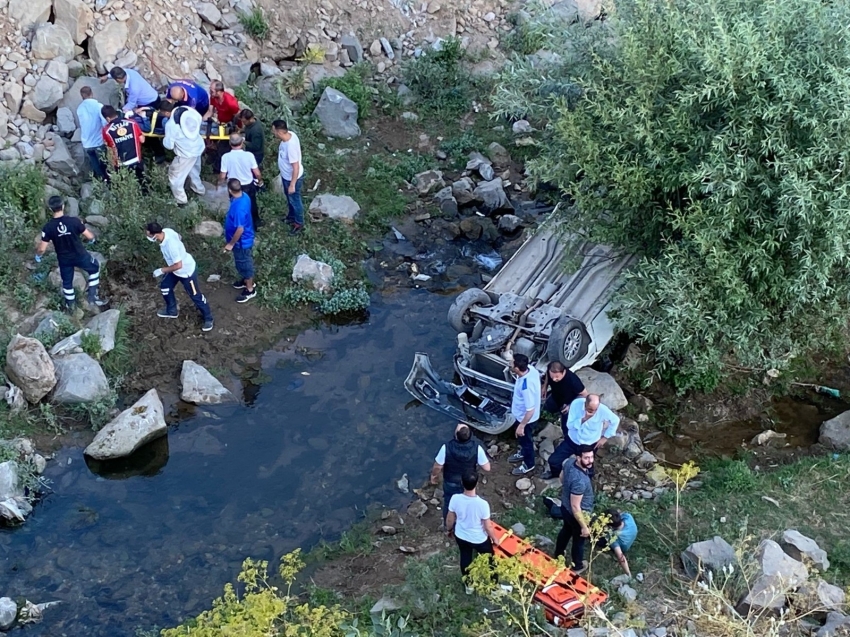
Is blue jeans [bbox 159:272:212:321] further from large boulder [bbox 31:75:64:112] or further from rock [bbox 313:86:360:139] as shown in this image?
rock [bbox 313:86:360:139]

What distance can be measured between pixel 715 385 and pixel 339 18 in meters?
10.1

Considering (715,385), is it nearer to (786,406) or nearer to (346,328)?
(786,406)

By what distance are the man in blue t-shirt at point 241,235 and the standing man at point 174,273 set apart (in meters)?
0.57

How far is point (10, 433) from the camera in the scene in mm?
9789

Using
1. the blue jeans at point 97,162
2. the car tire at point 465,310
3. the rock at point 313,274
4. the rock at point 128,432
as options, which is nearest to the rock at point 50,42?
the blue jeans at point 97,162

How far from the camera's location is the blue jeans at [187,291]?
36.0 feet

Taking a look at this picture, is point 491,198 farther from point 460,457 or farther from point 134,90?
point 460,457

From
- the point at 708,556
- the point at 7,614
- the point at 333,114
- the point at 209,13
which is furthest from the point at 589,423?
the point at 209,13

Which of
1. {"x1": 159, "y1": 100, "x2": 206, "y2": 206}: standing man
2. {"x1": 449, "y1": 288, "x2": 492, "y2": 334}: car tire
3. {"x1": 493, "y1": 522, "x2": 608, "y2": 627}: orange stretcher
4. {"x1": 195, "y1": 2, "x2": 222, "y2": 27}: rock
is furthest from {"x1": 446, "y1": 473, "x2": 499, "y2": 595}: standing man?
{"x1": 195, "y1": 2, "x2": 222, "y2": 27}: rock

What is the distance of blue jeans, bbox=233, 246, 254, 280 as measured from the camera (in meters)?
11.5

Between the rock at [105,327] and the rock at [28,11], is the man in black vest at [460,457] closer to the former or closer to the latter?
the rock at [105,327]

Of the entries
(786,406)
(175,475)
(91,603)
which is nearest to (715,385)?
(786,406)

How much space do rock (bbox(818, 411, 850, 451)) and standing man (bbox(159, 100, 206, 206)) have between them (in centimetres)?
898

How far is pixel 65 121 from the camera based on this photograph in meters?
13.3
